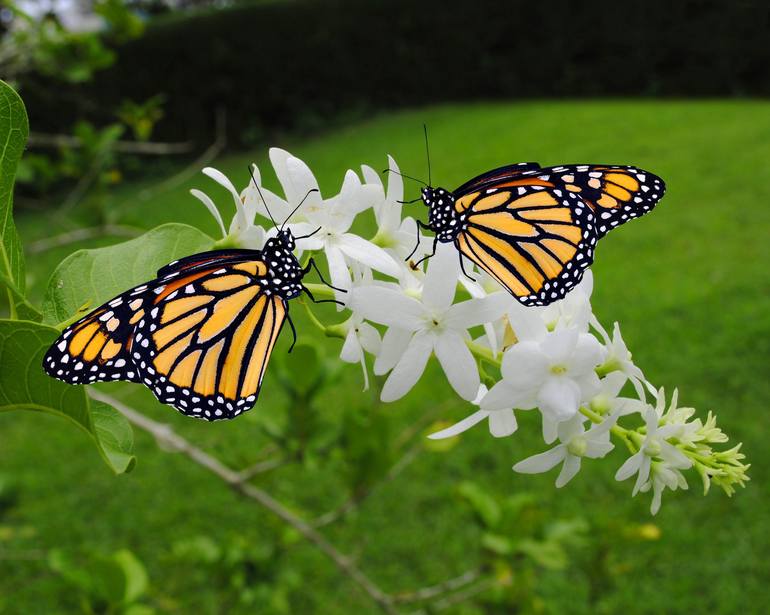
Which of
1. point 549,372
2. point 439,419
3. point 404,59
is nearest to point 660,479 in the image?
point 549,372

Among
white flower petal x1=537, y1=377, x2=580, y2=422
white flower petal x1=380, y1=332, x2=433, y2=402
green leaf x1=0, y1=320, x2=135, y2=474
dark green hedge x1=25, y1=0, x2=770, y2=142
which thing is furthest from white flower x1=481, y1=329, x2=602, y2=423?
dark green hedge x1=25, y1=0, x2=770, y2=142

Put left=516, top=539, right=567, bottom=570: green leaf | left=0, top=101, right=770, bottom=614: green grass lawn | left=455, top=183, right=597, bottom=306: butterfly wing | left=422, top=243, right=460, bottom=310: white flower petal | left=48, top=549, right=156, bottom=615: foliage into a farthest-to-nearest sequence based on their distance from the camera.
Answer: left=0, top=101, right=770, bottom=614: green grass lawn, left=516, top=539, right=567, bottom=570: green leaf, left=48, top=549, right=156, bottom=615: foliage, left=455, top=183, right=597, bottom=306: butterfly wing, left=422, top=243, right=460, bottom=310: white flower petal

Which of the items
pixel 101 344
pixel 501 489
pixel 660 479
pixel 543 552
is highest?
pixel 101 344

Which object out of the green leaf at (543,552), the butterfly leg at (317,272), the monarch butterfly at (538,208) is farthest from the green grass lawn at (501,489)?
the monarch butterfly at (538,208)

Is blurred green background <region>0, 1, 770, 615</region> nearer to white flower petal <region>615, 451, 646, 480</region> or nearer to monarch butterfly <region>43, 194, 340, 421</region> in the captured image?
monarch butterfly <region>43, 194, 340, 421</region>

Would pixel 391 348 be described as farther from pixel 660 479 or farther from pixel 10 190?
pixel 10 190
